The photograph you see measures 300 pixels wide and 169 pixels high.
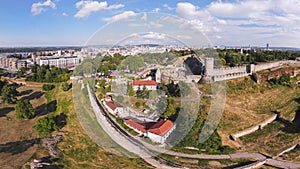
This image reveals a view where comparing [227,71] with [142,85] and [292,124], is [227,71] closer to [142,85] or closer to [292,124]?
[292,124]

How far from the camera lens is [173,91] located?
1045 cm

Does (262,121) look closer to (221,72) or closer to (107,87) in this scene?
(221,72)

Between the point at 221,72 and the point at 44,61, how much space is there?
27.0m

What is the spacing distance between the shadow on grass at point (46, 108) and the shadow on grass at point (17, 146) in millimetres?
3142

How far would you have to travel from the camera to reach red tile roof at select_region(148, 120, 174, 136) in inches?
293

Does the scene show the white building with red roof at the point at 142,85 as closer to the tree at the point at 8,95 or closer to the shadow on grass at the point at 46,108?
the shadow on grass at the point at 46,108

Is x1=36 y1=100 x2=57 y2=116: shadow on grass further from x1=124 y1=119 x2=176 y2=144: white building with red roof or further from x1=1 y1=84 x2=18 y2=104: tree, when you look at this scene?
x1=124 y1=119 x2=176 y2=144: white building with red roof

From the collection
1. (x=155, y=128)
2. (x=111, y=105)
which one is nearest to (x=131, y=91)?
(x=111, y=105)

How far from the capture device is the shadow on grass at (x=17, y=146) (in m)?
7.21

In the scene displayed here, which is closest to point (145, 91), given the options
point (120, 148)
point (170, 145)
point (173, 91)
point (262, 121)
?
point (173, 91)

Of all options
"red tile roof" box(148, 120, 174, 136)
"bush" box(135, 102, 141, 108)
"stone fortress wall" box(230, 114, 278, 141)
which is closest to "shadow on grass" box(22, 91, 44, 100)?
"bush" box(135, 102, 141, 108)

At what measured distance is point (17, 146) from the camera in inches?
299

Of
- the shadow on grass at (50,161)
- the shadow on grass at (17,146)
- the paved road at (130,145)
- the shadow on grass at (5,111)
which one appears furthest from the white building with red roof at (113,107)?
the shadow on grass at (5,111)

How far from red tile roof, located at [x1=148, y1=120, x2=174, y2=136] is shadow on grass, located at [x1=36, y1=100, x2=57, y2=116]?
5.46 metres
